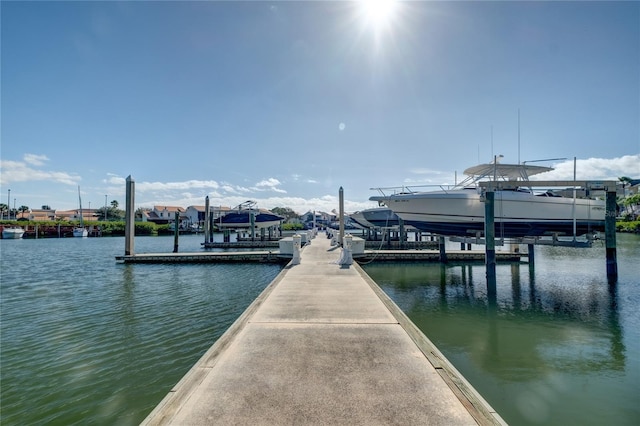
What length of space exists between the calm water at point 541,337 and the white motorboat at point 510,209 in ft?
8.39

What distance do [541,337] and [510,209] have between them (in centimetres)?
773

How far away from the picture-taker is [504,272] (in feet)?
54.5

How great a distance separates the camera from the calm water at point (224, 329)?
15.3 feet

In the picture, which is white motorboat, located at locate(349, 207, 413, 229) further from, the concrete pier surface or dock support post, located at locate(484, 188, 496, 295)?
the concrete pier surface

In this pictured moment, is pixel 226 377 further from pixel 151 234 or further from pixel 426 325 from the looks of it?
pixel 151 234

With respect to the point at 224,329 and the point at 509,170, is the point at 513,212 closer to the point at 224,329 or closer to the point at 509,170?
the point at 509,170

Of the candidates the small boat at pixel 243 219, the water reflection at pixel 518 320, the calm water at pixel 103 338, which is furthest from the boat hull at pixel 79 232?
the water reflection at pixel 518 320

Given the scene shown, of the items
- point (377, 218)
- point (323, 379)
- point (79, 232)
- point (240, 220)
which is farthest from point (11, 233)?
point (323, 379)

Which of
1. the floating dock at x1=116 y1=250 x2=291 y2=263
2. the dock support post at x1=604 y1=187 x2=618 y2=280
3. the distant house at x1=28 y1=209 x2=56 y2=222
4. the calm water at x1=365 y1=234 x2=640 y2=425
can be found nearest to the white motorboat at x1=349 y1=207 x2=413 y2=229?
the floating dock at x1=116 y1=250 x2=291 y2=263

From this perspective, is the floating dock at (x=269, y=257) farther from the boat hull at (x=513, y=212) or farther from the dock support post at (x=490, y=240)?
the dock support post at (x=490, y=240)

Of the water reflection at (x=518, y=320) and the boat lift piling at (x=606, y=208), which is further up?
the boat lift piling at (x=606, y=208)

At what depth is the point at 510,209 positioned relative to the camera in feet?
45.1

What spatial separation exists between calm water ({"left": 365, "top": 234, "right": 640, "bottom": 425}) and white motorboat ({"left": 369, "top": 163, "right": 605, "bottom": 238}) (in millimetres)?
2556

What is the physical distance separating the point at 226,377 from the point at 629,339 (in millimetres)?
9573
